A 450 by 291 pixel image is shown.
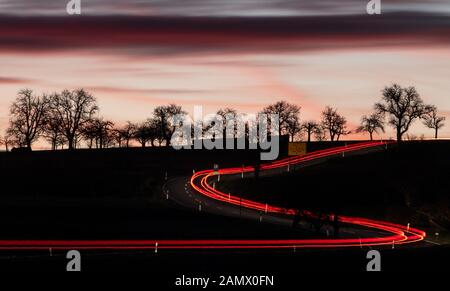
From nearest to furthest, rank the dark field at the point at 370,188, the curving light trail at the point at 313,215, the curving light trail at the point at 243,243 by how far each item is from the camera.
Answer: the curving light trail at the point at 243,243, the curving light trail at the point at 313,215, the dark field at the point at 370,188

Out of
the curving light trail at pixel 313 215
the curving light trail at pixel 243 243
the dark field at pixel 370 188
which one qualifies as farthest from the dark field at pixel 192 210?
the curving light trail at pixel 243 243

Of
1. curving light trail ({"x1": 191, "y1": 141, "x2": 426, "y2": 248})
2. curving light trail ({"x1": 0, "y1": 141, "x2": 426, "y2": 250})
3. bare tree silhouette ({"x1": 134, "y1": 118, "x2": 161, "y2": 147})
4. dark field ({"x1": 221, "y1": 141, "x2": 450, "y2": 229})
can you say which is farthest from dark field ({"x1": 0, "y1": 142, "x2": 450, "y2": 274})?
bare tree silhouette ({"x1": 134, "y1": 118, "x2": 161, "y2": 147})

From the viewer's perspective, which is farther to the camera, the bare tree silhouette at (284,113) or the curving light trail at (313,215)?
the bare tree silhouette at (284,113)

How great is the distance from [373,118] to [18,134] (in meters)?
77.4

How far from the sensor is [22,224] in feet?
231

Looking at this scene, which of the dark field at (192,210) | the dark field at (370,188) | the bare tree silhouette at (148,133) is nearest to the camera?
the dark field at (192,210)

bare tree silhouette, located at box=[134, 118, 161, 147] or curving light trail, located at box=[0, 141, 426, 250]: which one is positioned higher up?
bare tree silhouette, located at box=[134, 118, 161, 147]

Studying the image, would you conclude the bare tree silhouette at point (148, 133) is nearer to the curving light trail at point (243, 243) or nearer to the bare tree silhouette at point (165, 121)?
the bare tree silhouette at point (165, 121)

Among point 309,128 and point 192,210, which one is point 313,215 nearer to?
point 192,210

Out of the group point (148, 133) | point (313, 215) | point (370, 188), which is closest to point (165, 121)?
point (148, 133)

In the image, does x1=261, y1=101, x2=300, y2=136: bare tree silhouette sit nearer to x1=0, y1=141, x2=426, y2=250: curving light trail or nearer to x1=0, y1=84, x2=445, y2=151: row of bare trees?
x1=0, y1=84, x2=445, y2=151: row of bare trees

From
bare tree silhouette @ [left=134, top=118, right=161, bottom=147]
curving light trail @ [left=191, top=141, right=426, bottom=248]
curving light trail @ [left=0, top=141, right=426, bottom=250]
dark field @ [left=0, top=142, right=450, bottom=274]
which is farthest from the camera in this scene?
bare tree silhouette @ [left=134, top=118, right=161, bottom=147]

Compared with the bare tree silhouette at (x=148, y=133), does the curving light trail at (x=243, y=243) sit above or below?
below
